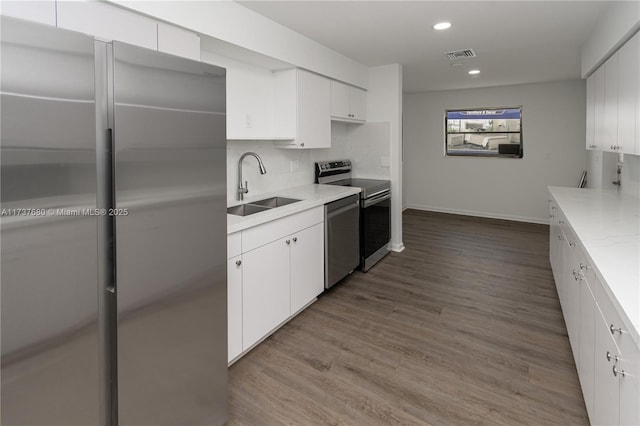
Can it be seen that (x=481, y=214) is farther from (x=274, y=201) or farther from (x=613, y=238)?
(x=613, y=238)

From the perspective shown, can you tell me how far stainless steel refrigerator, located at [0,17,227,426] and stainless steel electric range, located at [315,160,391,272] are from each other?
246 cm

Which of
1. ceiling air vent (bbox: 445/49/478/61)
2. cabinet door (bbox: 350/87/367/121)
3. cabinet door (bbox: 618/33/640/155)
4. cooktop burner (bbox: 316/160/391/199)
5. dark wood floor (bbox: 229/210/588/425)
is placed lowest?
dark wood floor (bbox: 229/210/588/425)

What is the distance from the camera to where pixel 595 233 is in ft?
6.73

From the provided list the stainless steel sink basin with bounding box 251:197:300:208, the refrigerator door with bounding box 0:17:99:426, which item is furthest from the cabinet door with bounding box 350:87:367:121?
the refrigerator door with bounding box 0:17:99:426

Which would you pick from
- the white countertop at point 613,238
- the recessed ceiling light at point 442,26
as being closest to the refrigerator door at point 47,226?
the white countertop at point 613,238

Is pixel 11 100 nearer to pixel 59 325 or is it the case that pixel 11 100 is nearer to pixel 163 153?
pixel 163 153

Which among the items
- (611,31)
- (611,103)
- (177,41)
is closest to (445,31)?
→ (611,31)

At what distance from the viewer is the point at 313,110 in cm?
355

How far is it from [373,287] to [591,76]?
2.97m

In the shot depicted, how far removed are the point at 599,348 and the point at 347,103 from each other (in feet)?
10.8

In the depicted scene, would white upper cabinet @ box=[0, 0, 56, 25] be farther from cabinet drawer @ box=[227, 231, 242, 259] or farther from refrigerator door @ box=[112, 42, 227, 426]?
cabinet drawer @ box=[227, 231, 242, 259]

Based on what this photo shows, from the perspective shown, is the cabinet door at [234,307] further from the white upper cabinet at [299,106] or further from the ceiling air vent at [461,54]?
the ceiling air vent at [461,54]

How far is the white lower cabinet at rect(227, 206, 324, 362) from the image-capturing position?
2.31 metres

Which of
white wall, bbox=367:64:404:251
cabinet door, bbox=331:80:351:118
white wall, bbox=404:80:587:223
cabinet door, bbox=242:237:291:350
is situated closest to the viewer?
cabinet door, bbox=242:237:291:350
